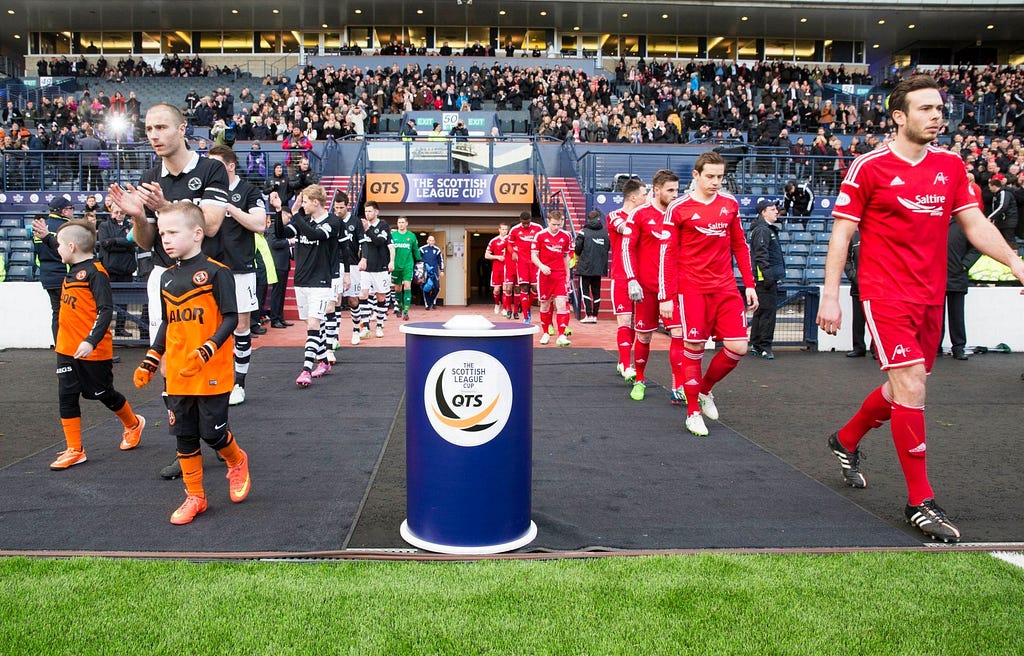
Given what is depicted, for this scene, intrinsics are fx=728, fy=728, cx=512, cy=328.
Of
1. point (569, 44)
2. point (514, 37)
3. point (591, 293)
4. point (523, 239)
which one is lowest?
point (591, 293)

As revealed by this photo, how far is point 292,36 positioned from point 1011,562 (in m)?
42.0

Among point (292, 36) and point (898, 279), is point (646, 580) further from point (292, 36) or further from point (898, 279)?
point (292, 36)

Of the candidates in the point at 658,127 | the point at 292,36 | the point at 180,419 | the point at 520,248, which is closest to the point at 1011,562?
the point at 180,419

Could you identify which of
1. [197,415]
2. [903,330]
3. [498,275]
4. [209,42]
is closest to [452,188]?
[498,275]

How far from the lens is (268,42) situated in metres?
38.9

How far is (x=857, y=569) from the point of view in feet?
10.2

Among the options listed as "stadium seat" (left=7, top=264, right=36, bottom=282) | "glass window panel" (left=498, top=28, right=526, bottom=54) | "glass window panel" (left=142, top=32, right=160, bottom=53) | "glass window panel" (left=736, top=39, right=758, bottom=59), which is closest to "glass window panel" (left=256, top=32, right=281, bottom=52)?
"glass window panel" (left=142, top=32, right=160, bottom=53)

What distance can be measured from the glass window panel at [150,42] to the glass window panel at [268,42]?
17.3ft

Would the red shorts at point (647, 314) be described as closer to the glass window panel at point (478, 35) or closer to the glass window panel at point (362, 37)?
the glass window panel at point (478, 35)

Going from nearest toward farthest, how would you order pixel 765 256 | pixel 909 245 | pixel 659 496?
pixel 909 245 < pixel 659 496 < pixel 765 256

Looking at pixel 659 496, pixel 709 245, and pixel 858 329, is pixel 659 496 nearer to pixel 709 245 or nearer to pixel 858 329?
pixel 709 245

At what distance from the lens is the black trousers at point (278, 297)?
13.7m

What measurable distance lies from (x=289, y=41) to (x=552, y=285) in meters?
33.5

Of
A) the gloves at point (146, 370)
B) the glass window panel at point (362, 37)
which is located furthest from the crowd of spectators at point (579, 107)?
the gloves at point (146, 370)
